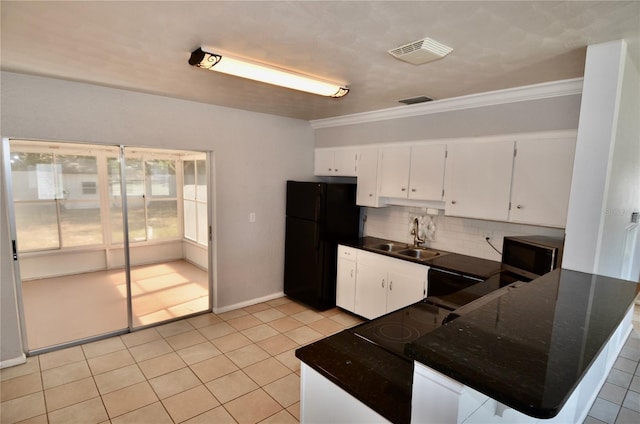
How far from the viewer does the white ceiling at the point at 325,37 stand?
1574mm

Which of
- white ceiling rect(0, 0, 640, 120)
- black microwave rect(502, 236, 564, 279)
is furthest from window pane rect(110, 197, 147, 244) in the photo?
black microwave rect(502, 236, 564, 279)

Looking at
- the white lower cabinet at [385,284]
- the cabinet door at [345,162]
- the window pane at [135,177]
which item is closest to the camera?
the white lower cabinet at [385,284]

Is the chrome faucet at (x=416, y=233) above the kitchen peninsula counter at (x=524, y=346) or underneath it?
underneath

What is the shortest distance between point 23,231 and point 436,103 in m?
6.22

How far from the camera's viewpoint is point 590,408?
2.47 m

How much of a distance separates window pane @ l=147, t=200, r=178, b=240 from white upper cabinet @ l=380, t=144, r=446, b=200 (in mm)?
4230

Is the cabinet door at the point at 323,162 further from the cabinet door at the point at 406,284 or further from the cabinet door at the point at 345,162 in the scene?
the cabinet door at the point at 406,284

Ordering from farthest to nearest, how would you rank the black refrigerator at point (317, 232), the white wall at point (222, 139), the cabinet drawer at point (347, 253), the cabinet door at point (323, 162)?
the cabinet door at point (323, 162)
the black refrigerator at point (317, 232)
the cabinet drawer at point (347, 253)
the white wall at point (222, 139)

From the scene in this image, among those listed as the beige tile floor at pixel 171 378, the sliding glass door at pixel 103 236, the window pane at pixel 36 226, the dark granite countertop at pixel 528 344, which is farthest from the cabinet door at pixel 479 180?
the window pane at pixel 36 226

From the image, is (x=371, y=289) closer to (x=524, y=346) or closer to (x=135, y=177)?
(x=524, y=346)

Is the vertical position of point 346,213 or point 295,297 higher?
point 346,213

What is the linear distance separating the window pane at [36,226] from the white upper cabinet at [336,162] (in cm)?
427

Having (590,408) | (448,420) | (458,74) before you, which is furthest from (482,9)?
(590,408)

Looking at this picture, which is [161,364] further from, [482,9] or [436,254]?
[482,9]
